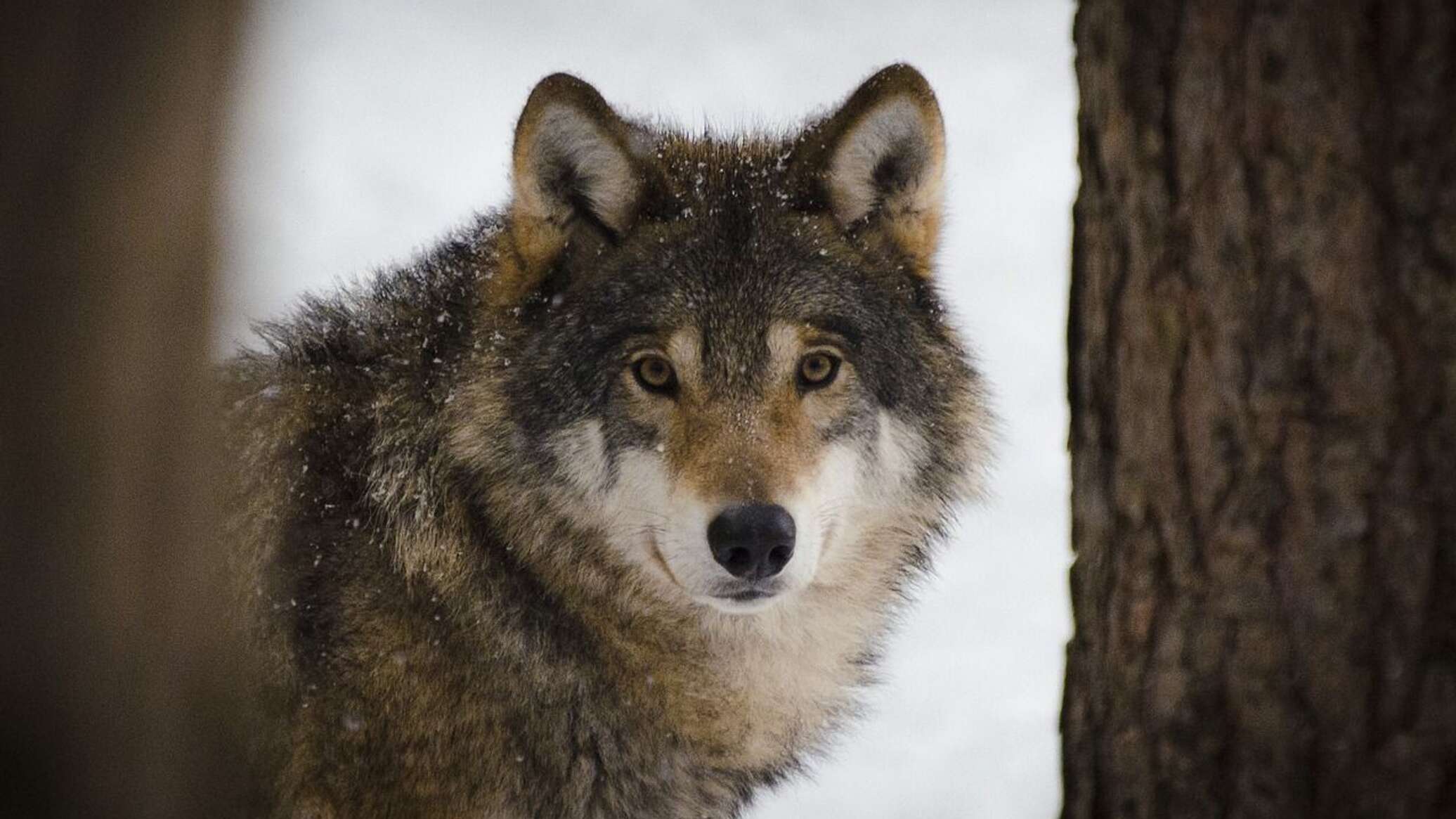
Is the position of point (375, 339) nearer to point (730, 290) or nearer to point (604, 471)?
point (604, 471)

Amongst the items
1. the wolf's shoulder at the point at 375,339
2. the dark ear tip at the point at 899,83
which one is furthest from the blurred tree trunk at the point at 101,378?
the dark ear tip at the point at 899,83

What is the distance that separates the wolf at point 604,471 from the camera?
3338mm

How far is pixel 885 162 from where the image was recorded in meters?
3.83

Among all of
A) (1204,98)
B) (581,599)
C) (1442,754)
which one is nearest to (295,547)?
(581,599)

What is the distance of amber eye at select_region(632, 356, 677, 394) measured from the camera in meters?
3.51

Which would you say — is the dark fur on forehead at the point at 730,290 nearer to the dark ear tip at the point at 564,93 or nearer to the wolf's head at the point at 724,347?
the wolf's head at the point at 724,347

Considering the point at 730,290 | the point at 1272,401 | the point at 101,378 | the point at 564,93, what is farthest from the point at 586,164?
the point at 1272,401

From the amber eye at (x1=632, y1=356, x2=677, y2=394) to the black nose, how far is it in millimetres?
449

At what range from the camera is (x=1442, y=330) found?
2.42 m

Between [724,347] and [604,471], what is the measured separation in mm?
456

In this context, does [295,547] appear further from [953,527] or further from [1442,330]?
[1442,330]

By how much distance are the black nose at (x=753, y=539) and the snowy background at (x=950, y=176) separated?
3.67 ft

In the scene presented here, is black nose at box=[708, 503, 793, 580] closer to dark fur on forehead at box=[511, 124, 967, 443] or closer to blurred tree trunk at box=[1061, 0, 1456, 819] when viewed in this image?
dark fur on forehead at box=[511, 124, 967, 443]

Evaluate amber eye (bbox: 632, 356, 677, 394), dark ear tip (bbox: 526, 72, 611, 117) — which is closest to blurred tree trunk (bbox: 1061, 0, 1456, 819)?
amber eye (bbox: 632, 356, 677, 394)
